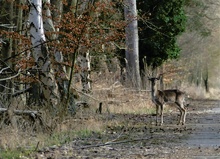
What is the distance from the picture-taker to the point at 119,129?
21.3 m

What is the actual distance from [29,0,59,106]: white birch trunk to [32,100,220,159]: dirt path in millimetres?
2026

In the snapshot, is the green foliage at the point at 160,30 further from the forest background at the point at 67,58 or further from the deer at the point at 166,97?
the deer at the point at 166,97

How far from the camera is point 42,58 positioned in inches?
807

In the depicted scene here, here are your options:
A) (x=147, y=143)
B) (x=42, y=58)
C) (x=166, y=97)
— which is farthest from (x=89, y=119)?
(x=166, y=97)

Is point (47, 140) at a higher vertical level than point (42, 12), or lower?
lower

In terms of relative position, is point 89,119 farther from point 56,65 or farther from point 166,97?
point 166,97

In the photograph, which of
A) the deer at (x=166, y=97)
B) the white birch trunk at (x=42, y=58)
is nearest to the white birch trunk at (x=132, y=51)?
the deer at (x=166, y=97)

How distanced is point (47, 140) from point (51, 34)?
5.59m

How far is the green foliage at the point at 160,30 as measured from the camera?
41.6 metres

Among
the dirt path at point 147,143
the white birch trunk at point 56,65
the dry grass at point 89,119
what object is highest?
the white birch trunk at point 56,65

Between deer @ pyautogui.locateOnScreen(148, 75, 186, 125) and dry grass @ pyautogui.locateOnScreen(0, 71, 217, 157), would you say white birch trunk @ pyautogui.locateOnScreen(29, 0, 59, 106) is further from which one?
deer @ pyautogui.locateOnScreen(148, 75, 186, 125)

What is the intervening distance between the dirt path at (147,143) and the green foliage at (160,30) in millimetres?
17576

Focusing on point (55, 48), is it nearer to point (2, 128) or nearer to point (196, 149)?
point (2, 128)

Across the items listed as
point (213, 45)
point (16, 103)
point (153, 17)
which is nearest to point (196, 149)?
point (16, 103)
